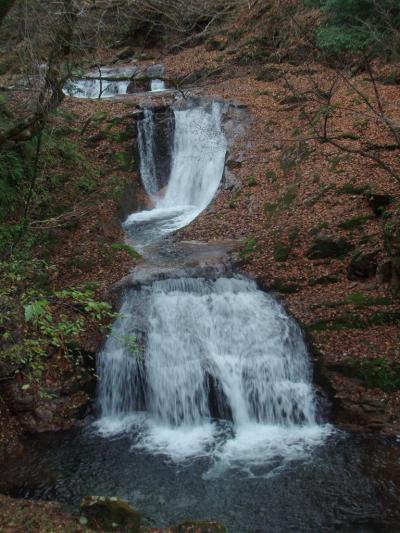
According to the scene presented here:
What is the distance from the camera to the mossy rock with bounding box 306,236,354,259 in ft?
34.2

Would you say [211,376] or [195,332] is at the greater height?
[195,332]

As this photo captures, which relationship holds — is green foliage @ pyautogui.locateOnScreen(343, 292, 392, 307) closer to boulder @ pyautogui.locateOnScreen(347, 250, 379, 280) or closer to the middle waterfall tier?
boulder @ pyautogui.locateOnScreen(347, 250, 379, 280)

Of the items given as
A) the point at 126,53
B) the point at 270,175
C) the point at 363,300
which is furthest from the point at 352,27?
the point at 126,53

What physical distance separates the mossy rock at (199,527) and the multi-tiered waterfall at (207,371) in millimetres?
2140

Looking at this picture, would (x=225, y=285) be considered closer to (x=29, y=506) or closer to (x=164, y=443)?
(x=164, y=443)

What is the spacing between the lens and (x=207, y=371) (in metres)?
8.83

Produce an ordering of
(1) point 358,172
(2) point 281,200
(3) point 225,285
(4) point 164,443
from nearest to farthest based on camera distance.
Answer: (4) point 164,443 → (3) point 225,285 → (1) point 358,172 → (2) point 281,200

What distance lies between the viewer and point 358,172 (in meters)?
12.2

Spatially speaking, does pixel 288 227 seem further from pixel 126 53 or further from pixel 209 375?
pixel 126 53

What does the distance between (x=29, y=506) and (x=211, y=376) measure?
12.6 feet

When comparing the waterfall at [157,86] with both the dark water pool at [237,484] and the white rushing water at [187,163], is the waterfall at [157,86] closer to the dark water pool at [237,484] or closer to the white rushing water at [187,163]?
the white rushing water at [187,163]

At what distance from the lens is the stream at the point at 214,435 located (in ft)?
20.4

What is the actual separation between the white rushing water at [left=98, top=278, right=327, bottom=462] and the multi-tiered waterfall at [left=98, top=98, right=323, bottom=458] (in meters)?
0.02

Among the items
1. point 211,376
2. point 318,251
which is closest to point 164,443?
point 211,376
